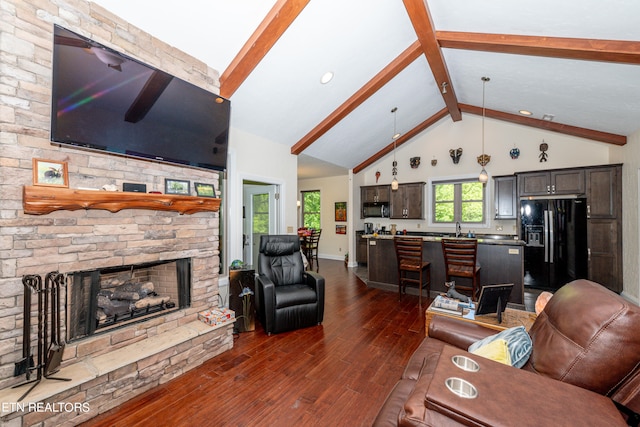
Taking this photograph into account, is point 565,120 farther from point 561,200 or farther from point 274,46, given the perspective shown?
point 274,46

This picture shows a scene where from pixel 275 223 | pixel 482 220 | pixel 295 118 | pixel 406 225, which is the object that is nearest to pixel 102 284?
pixel 275 223

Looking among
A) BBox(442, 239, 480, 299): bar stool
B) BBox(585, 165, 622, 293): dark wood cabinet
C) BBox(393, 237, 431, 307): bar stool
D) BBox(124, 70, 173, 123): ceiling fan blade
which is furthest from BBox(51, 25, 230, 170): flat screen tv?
BBox(585, 165, 622, 293): dark wood cabinet

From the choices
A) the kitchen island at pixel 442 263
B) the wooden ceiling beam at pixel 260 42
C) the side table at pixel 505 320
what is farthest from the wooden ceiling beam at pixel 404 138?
the side table at pixel 505 320

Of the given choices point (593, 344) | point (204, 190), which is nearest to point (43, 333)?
point (204, 190)

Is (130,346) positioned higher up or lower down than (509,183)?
lower down

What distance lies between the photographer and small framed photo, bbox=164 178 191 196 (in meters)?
2.55

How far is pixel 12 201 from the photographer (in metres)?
1.74

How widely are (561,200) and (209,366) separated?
6096 mm

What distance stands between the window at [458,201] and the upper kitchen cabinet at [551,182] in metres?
0.94

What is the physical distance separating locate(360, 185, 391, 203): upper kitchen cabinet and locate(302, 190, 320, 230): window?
1.72 meters

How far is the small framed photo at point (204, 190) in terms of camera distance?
278 cm

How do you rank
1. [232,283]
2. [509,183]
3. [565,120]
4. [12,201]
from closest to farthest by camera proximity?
[12,201] < [232,283] < [565,120] < [509,183]

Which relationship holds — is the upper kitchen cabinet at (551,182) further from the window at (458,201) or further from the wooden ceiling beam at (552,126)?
the window at (458,201)

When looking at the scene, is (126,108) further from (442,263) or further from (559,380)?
(442,263)
